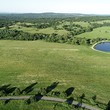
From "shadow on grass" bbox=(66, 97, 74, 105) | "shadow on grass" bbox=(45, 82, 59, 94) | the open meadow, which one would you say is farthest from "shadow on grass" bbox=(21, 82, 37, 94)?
"shadow on grass" bbox=(66, 97, 74, 105)

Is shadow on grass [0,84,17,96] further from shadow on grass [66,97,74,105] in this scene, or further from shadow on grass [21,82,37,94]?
shadow on grass [66,97,74,105]

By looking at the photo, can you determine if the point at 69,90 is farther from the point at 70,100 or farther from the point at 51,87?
the point at 70,100

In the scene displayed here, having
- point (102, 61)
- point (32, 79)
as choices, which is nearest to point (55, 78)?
point (32, 79)

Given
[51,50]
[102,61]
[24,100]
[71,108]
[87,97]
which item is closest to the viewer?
[71,108]

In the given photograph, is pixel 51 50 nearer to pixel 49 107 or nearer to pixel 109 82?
pixel 109 82

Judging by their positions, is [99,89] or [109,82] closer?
[99,89]

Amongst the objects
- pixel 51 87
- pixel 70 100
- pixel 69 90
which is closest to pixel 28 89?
pixel 51 87

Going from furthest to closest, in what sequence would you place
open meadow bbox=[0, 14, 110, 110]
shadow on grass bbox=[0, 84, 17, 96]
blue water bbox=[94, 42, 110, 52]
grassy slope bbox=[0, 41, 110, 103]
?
blue water bbox=[94, 42, 110, 52], grassy slope bbox=[0, 41, 110, 103], shadow on grass bbox=[0, 84, 17, 96], open meadow bbox=[0, 14, 110, 110]

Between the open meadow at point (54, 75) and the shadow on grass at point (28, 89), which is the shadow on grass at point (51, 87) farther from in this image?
the shadow on grass at point (28, 89)

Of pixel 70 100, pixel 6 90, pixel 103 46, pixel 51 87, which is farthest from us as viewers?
pixel 103 46
